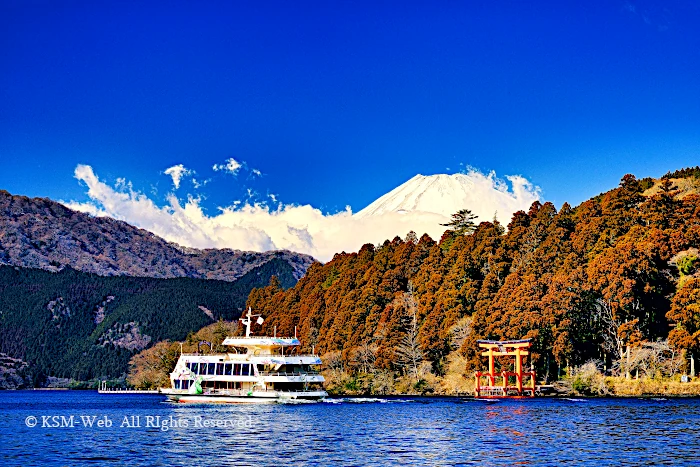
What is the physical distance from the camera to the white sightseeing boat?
79250 millimetres

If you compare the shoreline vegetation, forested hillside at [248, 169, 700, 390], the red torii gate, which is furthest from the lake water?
forested hillside at [248, 169, 700, 390]

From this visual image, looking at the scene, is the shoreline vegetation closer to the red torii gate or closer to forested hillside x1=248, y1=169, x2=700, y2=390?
forested hillside x1=248, y1=169, x2=700, y2=390

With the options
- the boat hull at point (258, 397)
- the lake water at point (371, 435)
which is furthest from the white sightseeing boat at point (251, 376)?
the lake water at point (371, 435)

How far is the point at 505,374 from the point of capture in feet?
275

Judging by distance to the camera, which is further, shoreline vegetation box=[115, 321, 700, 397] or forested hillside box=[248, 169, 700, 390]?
forested hillside box=[248, 169, 700, 390]

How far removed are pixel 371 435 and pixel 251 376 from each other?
33430 millimetres

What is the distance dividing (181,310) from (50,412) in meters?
123

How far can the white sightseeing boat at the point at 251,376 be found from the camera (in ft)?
Answer: 260

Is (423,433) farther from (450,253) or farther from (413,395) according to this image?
(450,253)

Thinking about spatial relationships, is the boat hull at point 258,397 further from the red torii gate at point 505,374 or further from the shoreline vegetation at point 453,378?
the shoreline vegetation at point 453,378

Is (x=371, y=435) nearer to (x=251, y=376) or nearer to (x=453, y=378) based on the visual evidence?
(x=251, y=376)

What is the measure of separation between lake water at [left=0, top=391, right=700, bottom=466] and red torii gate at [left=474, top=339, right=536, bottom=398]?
10.3 metres

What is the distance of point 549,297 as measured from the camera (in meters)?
85.9

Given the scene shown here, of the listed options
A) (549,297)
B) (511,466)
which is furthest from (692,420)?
(549,297)
